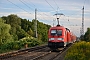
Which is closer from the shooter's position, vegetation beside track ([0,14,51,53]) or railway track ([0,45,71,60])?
railway track ([0,45,71,60])

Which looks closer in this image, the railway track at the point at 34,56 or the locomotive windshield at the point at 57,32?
the railway track at the point at 34,56

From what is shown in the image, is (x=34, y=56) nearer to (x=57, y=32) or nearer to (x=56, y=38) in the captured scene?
(x=56, y=38)

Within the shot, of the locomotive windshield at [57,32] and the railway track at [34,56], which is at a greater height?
the locomotive windshield at [57,32]

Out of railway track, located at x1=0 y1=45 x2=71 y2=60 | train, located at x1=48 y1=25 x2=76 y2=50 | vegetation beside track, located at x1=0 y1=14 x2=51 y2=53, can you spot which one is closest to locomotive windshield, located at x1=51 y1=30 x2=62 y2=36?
train, located at x1=48 y1=25 x2=76 y2=50

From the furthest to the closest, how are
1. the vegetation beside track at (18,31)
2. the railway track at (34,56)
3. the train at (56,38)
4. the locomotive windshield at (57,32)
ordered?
the vegetation beside track at (18,31) < the locomotive windshield at (57,32) < the train at (56,38) < the railway track at (34,56)

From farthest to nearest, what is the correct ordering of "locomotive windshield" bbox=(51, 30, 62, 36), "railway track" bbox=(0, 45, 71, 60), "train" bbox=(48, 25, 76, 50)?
"locomotive windshield" bbox=(51, 30, 62, 36) → "train" bbox=(48, 25, 76, 50) → "railway track" bbox=(0, 45, 71, 60)

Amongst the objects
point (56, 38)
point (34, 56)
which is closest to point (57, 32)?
point (56, 38)

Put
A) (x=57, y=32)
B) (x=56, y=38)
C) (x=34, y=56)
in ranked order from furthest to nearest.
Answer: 1. (x=57, y=32)
2. (x=56, y=38)
3. (x=34, y=56)

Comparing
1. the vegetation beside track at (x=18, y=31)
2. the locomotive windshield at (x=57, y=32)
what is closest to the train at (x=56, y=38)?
the locomotive windshield at (x=57, y=32)

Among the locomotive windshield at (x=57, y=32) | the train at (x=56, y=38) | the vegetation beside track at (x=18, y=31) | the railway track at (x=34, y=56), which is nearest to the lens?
the railway track at (x=34, y=56)

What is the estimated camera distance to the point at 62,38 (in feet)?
103

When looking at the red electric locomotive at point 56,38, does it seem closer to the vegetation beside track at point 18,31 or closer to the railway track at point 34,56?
the railway track at point 34,56

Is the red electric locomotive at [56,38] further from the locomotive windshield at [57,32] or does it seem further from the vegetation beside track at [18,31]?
the vegetation beside track at [18,31]

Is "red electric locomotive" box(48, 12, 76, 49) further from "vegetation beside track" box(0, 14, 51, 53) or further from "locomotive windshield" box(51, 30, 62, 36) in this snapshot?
"vegetation beside track" box(0, 14, 51, 53)
